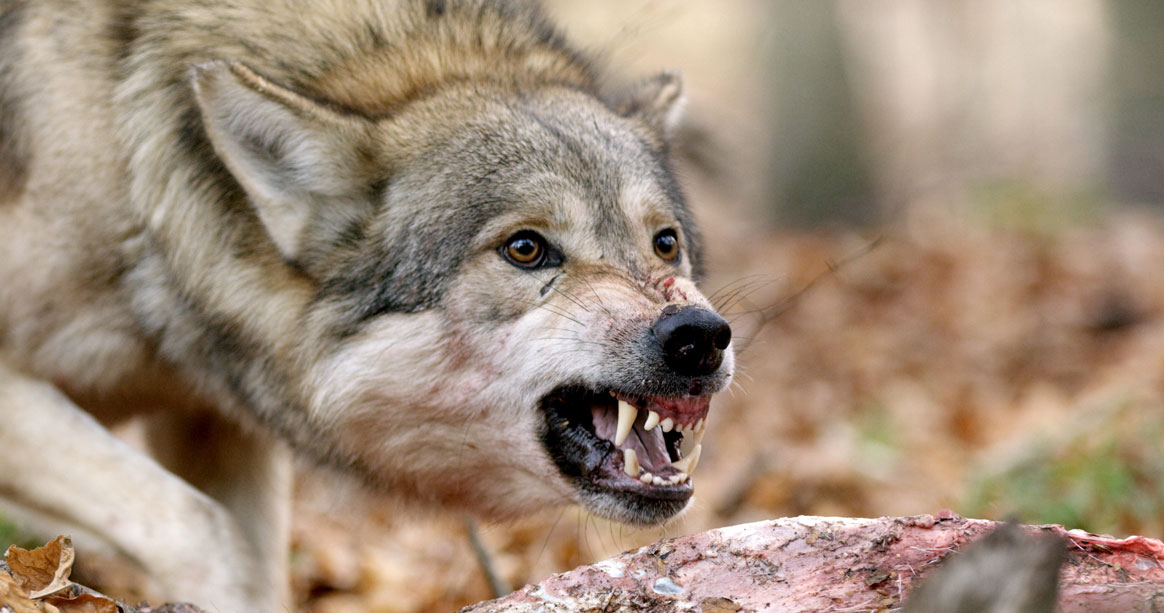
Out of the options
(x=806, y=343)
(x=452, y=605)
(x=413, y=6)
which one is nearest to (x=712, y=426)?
(x=806, y=343)

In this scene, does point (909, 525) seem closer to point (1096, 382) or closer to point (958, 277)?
point (1096, 382)

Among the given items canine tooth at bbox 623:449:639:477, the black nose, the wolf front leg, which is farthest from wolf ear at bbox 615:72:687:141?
the wolf front leg

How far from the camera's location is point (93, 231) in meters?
4.14

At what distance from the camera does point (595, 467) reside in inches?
145

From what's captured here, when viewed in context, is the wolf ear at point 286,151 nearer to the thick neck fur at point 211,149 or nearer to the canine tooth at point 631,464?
the thick neck fur at point 211,149

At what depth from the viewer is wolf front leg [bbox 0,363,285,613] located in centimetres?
366

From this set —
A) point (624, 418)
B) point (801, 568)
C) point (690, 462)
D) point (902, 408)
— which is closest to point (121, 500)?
point (624, 418)

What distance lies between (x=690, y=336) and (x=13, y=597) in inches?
76.4

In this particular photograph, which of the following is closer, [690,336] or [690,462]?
[690,336]

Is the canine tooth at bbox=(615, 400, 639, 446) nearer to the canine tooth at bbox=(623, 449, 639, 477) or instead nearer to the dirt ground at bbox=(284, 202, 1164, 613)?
the canine tooth at bbox=(623, 449, 639, 477)

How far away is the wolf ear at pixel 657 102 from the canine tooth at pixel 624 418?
166 cm

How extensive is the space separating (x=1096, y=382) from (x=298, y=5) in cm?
621

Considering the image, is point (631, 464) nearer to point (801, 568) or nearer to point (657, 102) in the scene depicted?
point (801, 568)

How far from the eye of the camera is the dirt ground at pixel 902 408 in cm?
528
